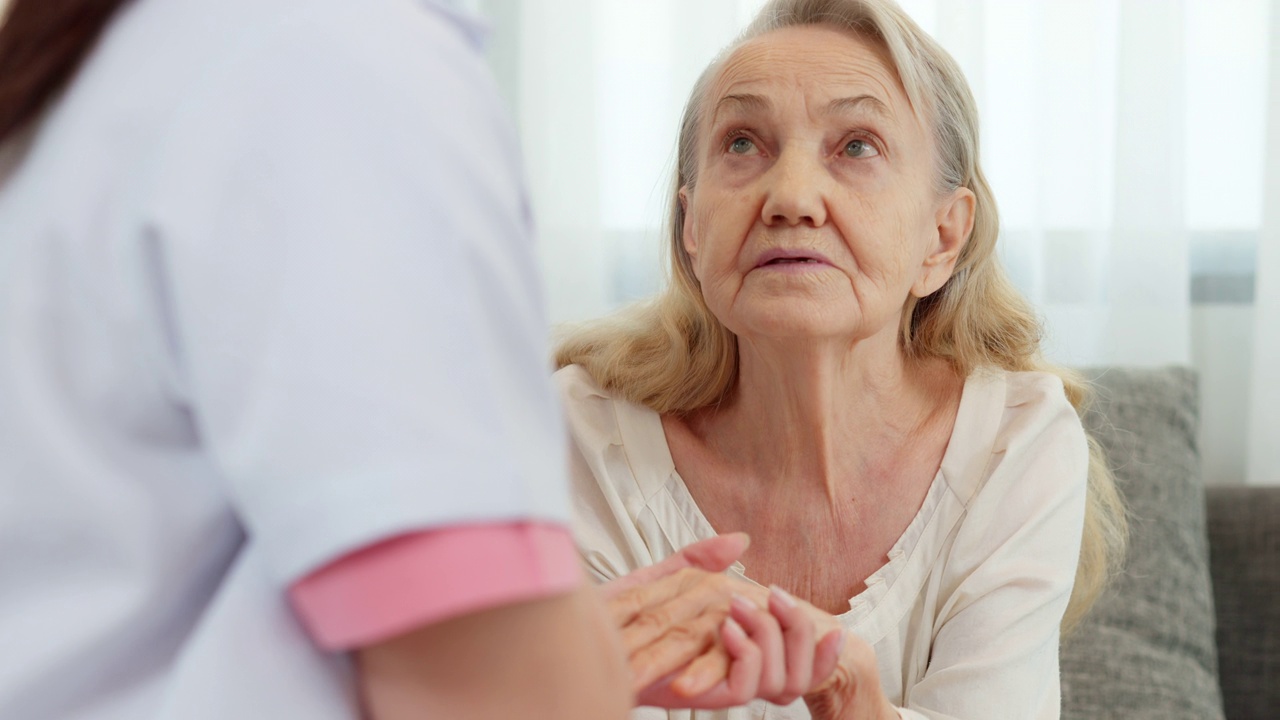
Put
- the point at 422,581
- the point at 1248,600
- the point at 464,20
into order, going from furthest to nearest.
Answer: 1. the point at 1248,600
2. the point at 464,20
3. the point at 422,581

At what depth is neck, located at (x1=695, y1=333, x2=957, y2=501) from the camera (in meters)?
1.48

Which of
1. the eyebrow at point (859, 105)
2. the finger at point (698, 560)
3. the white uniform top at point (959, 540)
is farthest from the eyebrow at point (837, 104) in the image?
the finger at point (698, 560)

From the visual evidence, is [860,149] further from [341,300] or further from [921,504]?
[341,300]

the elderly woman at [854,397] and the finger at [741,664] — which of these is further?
the elderly woman at [854,397]

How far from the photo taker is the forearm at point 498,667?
1.63 ft

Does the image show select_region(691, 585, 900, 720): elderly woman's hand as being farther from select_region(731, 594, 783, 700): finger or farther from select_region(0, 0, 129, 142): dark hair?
select_region(0, 0, 129, 142): dark hair

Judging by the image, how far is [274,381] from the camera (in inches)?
18.4

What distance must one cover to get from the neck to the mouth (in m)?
0.11

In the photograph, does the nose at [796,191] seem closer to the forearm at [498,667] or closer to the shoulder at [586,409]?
the shoulder at [586,409]

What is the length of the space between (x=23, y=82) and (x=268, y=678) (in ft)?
0.99

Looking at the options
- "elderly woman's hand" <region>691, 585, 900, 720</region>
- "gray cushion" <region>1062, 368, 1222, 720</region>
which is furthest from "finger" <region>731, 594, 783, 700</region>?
"gray cushion" <region>1062, 368, 1222, 720</region>

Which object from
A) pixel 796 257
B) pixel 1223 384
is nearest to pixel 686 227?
pixel 796 257

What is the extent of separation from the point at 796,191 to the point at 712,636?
60cm

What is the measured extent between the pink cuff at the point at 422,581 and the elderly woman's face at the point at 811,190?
92 cm
